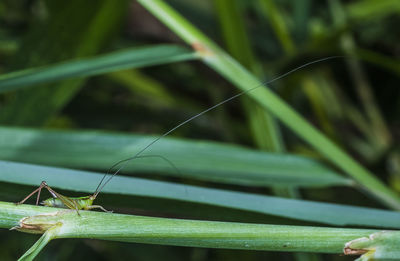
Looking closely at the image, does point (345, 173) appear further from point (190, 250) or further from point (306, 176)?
point (190, 250)

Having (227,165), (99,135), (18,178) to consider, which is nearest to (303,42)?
(227,165)

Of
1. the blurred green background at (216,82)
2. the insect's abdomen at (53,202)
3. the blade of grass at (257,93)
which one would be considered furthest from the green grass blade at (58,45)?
the insect's abdomen at (53,202)

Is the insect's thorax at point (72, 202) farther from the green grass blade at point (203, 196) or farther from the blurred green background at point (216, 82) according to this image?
the blurred green background at point (216, 82)

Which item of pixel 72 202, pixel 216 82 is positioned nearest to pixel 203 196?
pixel 72 202

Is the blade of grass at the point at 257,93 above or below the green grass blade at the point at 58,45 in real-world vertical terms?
below

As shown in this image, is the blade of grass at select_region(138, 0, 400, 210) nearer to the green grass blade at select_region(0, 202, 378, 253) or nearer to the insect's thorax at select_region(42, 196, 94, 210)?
the insect's thorax at select_region(42, 196, 94, 210)

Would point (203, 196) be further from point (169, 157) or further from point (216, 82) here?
point (216, 82)

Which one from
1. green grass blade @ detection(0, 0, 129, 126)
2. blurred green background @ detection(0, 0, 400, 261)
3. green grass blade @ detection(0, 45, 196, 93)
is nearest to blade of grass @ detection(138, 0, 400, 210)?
green grass blade @ detection(0, 45, 196, 93)
